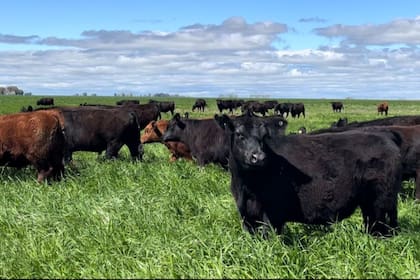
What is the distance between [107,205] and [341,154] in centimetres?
295

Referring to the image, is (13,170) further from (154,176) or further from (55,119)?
(154,176)

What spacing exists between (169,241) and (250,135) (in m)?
1.48

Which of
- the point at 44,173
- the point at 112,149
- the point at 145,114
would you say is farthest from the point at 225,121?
the point at 145,114

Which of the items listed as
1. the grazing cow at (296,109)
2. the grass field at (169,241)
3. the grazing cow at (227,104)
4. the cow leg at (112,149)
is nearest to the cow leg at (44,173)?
the grass field at (169,241)

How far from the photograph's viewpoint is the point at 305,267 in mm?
4645

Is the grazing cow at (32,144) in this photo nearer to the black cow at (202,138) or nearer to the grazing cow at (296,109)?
the black cow at (202,138)

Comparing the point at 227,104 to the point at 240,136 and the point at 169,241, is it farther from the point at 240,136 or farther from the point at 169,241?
the point at 169,241

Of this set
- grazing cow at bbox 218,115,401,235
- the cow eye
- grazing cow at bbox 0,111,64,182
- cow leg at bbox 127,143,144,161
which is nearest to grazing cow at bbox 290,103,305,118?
cow leg at bbox 127,143,144,161

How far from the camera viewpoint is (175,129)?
1435 centimetres

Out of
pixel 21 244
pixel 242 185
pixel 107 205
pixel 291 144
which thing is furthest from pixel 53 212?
pixel 291 144

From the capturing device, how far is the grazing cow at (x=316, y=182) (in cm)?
600

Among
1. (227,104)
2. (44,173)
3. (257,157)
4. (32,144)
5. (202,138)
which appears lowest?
(44,173)

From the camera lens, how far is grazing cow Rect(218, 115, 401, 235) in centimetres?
600

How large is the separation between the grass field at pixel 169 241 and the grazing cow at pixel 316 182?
0.24 meters
